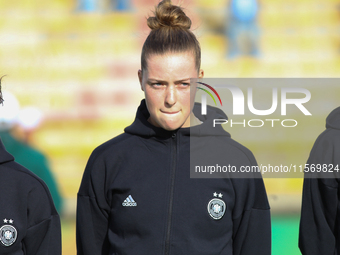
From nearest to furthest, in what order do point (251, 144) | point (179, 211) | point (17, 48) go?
point (179, 211), point (251, 144), point (17, 48)

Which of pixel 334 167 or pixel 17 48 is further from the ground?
pixel 17 48

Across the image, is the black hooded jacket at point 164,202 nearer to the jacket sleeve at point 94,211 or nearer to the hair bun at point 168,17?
the jacket sleeve at point 94,211

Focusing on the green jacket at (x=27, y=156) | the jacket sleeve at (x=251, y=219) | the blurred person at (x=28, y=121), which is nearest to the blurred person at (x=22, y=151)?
the green jacket at (x=27, y=156)

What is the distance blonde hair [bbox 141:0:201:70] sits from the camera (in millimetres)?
2008

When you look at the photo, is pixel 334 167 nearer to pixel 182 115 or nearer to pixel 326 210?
pixel 326 210

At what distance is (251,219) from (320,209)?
1.17ft


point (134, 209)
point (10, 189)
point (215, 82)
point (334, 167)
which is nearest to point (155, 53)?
point (134, 209)

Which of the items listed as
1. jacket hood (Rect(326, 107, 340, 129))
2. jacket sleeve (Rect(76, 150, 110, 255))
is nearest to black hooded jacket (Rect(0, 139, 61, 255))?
jacket sleeve (Rect(76, 150, 110, 255))

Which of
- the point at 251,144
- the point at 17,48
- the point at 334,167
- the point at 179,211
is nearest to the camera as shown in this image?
the point at 179,211

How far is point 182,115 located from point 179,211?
372mm

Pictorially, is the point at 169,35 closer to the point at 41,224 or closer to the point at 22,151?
the point at 41,224

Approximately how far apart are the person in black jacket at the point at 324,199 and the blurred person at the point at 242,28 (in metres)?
3.37

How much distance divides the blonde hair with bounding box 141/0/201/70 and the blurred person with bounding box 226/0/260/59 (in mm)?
3516

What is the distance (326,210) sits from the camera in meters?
2.24
